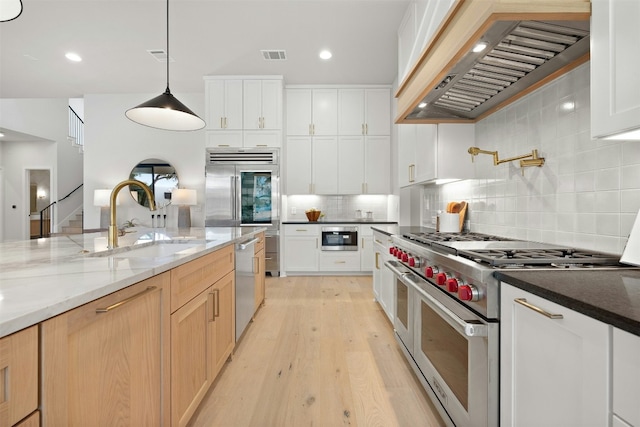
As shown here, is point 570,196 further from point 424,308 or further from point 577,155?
point 424,308

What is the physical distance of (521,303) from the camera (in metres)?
1.00

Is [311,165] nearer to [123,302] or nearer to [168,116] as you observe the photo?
[168,116]

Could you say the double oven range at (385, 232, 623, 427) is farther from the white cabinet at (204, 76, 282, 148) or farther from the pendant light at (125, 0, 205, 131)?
the white cabinet at (204, 76, 282, 148)

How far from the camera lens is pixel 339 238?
16.9 ft

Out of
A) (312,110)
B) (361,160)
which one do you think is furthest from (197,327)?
(312,110)

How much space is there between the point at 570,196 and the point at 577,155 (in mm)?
203

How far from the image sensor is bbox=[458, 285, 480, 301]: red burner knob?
1.22 meters

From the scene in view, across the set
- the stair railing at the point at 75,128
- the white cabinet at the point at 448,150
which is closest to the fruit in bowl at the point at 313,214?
the white cabinet at the point at 448,150

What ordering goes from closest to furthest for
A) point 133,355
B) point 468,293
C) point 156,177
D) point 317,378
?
1. point 133,355
2. point 468,293
3. point 317,378
4. point 156,177

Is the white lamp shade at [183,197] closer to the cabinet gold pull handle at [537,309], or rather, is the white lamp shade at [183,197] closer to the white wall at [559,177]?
the white wall at [559,177]

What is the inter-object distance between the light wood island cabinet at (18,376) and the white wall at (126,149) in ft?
18.2

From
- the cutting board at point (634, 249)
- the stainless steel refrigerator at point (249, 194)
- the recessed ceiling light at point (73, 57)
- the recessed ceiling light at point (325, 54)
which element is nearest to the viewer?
the cutting board at point (634, 249)

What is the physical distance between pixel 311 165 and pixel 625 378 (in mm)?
4893

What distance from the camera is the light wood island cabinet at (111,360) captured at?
73cm
